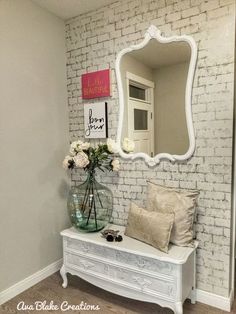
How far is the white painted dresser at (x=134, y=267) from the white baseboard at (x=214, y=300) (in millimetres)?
62

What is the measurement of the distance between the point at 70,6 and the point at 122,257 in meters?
2.23

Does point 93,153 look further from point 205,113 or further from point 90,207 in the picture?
point 205,113

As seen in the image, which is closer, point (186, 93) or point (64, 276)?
point (186, 93)

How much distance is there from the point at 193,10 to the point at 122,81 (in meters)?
0.77

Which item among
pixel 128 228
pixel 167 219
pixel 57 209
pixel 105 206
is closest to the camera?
pixel 167 219

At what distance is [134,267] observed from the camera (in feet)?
6.06

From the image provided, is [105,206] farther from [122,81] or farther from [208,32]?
[208,32]

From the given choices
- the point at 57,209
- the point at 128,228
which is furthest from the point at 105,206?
the point at 57,209

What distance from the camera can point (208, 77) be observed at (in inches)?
73.7

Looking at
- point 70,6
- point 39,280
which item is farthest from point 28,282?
point 70,6

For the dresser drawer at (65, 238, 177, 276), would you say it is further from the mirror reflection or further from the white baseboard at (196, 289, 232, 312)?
the mirror reflection

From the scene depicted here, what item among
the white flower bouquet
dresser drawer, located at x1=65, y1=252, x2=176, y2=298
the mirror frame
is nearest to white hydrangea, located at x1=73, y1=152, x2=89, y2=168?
the white flower bouquet

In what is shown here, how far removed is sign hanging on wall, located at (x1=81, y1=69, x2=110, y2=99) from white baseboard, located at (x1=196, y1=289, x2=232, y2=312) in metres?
1.88

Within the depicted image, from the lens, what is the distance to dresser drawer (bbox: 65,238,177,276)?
68.4 inches
